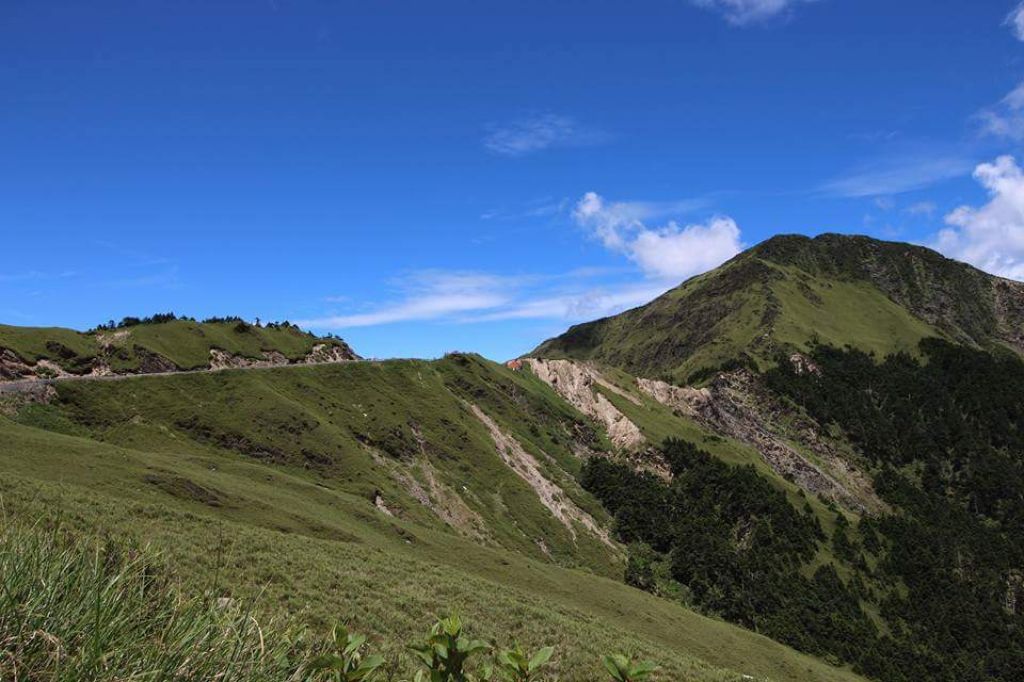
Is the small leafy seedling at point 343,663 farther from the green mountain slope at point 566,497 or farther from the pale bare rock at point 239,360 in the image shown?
the pale bare rock at point 239,360

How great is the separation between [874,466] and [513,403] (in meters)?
98.2

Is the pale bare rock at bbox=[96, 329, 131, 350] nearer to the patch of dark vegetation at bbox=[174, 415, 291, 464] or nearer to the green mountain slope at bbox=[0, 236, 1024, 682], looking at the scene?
the green mountain slope at bbox=[0, 236, 1024, 682]

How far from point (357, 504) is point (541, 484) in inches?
1335

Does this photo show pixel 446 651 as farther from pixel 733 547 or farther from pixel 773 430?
pixel 773 430

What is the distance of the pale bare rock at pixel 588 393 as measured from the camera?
108m

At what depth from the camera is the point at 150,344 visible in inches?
2955

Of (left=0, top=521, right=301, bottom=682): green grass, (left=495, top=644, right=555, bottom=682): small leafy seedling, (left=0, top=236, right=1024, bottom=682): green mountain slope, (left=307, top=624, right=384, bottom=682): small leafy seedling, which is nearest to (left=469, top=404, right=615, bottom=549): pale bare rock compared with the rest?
(left=0, top=236, right=1024, bottom=682): green mountain slope

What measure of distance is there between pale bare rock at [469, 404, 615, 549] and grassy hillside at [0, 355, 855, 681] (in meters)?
1.01

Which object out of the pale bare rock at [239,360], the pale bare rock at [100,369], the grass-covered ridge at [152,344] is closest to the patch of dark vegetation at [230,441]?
the pale bare rock at [100,369]

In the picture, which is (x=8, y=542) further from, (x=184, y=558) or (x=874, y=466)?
(x=874, y=466)

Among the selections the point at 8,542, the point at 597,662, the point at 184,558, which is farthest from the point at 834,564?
the point at 8,542

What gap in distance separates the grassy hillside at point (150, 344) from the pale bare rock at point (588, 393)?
46022 mm

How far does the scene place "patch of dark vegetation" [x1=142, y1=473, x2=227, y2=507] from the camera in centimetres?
4000

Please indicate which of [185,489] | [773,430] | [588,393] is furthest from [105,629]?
[773,430]
